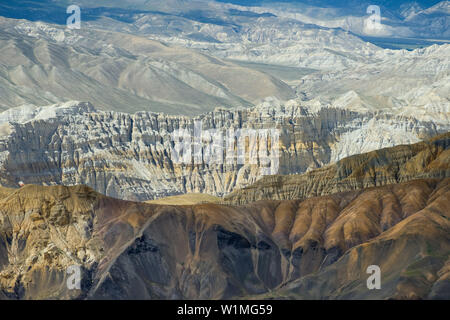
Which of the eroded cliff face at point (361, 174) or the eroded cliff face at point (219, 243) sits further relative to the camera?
the eroded cliff face at point (361, 174)

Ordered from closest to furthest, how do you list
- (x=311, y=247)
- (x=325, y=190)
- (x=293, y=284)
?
(x=293, y=284)
(x=311, y=247)
(x=325, y=190)

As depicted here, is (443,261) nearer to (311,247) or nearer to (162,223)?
(311,247)

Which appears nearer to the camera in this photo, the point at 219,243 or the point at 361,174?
the point at 219,243

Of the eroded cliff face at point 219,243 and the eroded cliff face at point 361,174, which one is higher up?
the eroded cliff face at point 361,174

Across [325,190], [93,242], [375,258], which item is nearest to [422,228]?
[375,258]
